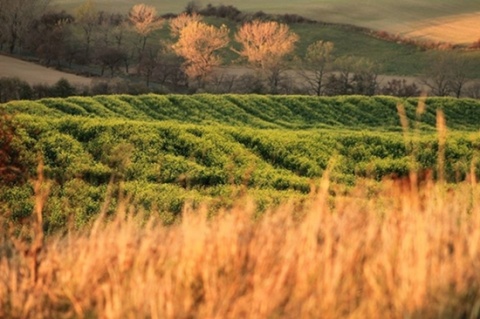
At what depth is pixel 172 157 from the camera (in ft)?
91.5

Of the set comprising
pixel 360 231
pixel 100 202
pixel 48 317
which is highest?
pixel 360 231

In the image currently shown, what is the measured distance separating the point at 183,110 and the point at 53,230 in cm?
1989

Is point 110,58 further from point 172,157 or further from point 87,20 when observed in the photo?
point 172,157

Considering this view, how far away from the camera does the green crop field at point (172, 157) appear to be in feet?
76.9

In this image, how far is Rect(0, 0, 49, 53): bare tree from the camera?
75.4m

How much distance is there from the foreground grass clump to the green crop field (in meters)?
13.6

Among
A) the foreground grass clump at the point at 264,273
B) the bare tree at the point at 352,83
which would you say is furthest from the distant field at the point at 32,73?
the foreground grass clump at the point at 264,273

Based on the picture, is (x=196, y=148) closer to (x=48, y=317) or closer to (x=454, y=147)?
(x=454, y=147)

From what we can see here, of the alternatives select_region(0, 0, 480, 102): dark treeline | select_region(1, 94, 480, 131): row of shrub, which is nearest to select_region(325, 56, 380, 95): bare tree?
select_region(0, 0, 480, 102): dark treeline

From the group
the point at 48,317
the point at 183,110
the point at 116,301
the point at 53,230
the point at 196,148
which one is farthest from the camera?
the point at 183,110

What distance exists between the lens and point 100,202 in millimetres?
23156

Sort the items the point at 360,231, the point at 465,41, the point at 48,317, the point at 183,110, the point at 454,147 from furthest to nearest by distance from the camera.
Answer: the point at 465,41 → the point at 183,110 → the point at 454,147 → the point at 360,231 → the point at 48,317

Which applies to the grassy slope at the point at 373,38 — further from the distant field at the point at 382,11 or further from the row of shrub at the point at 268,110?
the row of shrub at the point at 268,110

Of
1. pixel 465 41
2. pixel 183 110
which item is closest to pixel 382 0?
pixel 465 41
